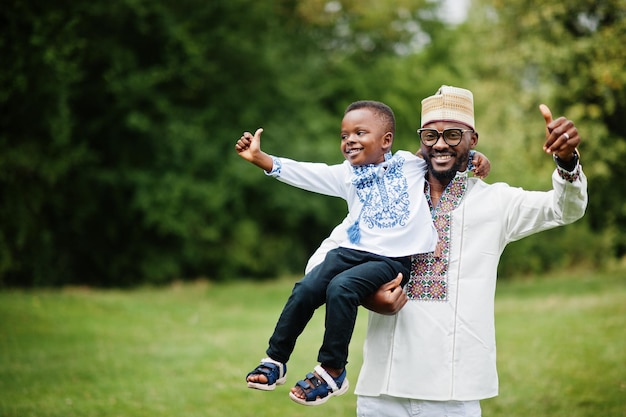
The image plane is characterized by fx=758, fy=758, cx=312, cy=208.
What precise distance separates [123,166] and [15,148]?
4686 millimetres

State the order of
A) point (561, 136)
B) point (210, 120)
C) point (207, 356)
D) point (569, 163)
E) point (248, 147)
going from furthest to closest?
1. point (210, 120)
2. point (207, 356)
3. point (248, 147)
4. point (569, 163)
5. point (561, 136)

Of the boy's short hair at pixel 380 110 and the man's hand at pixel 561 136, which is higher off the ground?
the boy's short hair at pixel 380 110

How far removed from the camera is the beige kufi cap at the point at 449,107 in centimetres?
384

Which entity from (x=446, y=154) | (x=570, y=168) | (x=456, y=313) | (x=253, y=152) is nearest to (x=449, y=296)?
(x=456, y=313)

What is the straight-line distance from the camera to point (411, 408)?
3.78m

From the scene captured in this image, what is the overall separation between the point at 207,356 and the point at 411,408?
7.60 metres

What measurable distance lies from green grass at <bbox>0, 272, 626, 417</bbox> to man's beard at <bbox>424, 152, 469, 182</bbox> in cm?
443

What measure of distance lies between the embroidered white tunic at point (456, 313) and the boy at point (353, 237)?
0.49 ft

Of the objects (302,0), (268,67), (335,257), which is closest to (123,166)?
(268,67)

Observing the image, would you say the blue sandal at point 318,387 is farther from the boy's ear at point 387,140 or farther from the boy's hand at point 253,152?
the boy's ear at point 387,140

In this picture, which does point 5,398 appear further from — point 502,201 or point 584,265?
point 584,265

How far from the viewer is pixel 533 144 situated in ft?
61.6

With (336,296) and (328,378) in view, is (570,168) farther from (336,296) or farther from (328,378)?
(328,378)

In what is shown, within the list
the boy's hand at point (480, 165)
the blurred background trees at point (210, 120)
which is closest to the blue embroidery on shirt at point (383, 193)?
the boy's hand at point (480, 165)
